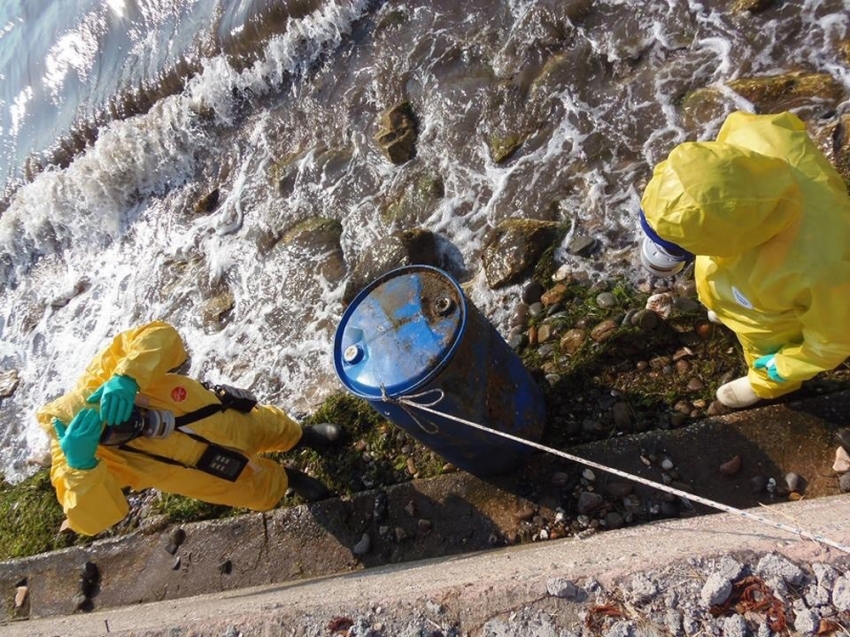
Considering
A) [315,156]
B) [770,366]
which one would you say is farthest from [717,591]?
[315,156]

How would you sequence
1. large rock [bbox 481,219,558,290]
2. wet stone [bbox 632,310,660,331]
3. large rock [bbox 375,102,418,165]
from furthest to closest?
large rock [bbox 375,102,418,165], large rock [bbox 481,219,558,290], wet stone [bbox 632,310,660,331]

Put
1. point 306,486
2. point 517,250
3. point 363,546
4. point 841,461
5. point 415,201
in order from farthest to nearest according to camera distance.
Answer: point 415,201, point 517,250, point 306,486, point 363,546, point 841,461

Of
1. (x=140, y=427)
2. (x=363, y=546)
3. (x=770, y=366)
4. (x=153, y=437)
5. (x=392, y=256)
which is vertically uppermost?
(x=140, y=427)

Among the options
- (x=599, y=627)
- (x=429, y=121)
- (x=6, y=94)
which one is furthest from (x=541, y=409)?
(x=6, y=94)

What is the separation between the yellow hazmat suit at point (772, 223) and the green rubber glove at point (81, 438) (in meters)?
2.78

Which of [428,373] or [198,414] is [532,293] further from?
[198,414]

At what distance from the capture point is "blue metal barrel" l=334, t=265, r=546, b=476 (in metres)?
2.58

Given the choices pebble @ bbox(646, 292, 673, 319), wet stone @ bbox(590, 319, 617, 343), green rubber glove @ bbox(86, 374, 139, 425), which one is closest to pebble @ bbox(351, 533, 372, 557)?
green rubber glove @ bbox(86, 374, 139, 425)

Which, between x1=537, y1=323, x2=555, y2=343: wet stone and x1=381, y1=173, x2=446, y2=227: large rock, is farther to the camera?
x1=381, y1=173, x2=446, y2=227: large rock

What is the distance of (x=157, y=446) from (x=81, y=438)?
45 cm

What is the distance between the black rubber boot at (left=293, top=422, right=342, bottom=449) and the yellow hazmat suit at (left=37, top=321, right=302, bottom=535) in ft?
0.78

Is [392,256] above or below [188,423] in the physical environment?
below

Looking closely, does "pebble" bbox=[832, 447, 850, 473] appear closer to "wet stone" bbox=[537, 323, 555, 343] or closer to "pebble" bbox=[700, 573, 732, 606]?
"pebble" bbox=[700, 573, 732, 606]

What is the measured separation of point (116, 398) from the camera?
113 inches
